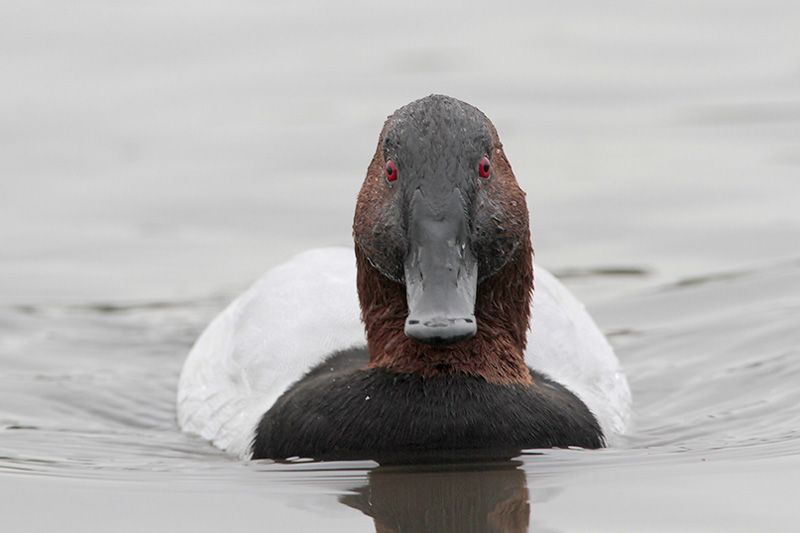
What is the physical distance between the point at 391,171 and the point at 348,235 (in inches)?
222

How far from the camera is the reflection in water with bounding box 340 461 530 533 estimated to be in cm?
818

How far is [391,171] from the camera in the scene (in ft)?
29.0

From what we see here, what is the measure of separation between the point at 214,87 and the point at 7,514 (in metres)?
9.10

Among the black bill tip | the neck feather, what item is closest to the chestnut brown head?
the black bill tip

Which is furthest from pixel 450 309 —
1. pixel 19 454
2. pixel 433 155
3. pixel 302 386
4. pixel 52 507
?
pixel 19 454

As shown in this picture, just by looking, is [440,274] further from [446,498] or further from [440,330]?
[446,498]

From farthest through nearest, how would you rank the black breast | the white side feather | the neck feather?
the white side feather, the neck feather, the black breast

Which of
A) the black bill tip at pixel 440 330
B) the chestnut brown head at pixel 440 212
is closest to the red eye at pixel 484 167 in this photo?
the chestnut brown head at pixel 440 212

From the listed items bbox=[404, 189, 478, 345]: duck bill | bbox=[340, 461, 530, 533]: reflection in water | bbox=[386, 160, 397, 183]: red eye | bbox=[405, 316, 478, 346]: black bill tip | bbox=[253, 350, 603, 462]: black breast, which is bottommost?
bbox=[340, 461, 530, 533]: reflection in water

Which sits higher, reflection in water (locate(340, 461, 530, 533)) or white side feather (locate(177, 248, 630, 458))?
white side feather (locate(177, 248, 630, 458))

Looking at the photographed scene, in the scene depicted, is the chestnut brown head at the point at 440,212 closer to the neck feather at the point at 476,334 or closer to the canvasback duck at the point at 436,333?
the canvasback duck at the point at 436,333

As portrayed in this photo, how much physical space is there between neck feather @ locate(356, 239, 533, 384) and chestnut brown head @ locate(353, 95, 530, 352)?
0.44 ft

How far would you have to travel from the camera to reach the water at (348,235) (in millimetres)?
8617

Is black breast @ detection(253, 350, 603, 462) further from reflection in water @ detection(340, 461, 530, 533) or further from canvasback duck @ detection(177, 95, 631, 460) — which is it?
reflection in water @ detection(340, 461, 530, 533)
